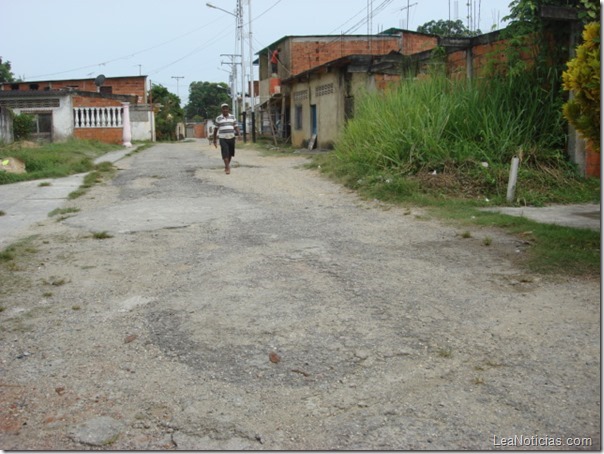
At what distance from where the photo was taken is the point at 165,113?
4962cm

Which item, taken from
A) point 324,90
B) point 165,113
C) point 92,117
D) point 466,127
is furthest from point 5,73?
point 466,127

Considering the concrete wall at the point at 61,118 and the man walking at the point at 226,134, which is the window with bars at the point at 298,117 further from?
the man walking at the point at 226,134

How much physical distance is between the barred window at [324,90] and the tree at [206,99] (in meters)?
59.9

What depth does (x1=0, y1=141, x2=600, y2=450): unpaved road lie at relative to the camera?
2.62m

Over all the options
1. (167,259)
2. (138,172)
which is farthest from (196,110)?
(167,259)

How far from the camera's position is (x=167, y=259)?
5449 millimetres

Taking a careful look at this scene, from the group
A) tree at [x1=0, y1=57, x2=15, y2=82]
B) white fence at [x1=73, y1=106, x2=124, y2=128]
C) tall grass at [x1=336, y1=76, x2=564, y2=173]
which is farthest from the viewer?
tree at [x1=0, y1=57, x2=15, y2=82]

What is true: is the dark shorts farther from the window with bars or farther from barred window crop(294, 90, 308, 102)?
the window with bars

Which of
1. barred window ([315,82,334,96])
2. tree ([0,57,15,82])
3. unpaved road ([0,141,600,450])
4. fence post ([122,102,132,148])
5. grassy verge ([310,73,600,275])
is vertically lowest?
unpaved road ([0,141,600,450])

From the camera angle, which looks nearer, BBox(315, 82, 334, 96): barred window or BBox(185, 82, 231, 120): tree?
BBox(315, 82, 334, 96): barred window

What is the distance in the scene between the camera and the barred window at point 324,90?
68.4 ft

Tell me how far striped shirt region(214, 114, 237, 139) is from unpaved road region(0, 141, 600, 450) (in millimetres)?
6733

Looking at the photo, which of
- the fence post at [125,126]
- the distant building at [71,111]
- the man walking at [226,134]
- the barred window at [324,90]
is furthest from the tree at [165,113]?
the man walking at [226,134]

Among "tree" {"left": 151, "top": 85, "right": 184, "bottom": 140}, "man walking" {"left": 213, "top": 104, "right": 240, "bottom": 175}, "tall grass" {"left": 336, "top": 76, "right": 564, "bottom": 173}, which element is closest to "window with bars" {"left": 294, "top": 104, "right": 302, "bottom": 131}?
"man walking" {"left": 213, "top": 104, "right": 240, "bottom": 175}
